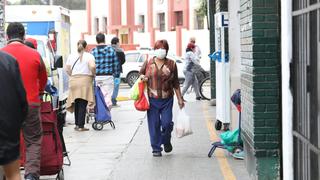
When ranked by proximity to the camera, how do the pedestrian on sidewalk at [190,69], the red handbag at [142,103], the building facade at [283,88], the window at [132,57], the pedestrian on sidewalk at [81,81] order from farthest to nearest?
the window at [132,57], the pedestrian on sidewalk at [190,69], the pedestrian on sidewalk at [81,81], the red handbag at [142,103], the building facade at [283,88]

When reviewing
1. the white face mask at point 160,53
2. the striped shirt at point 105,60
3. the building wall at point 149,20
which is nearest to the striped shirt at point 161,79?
the white face mask at point 160,53

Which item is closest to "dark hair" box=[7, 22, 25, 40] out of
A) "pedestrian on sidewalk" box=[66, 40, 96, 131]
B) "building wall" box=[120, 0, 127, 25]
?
"pedestrian on sidewalk" box=[66, 40, 96, 131]

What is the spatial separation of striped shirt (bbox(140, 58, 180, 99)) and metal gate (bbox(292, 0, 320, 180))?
4.69m

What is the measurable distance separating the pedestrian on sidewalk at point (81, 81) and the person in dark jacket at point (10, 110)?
7.23 m

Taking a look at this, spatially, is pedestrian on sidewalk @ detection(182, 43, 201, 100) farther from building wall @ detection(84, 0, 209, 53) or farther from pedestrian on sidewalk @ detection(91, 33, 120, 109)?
building wall @ detection(84, 0, 209, 53)

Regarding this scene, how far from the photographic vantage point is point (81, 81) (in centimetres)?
1298

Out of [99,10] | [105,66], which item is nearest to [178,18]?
[99,10]

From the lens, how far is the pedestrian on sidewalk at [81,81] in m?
13.0

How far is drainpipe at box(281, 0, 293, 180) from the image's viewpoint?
5.23 metres

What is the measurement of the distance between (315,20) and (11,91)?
8.19 feet

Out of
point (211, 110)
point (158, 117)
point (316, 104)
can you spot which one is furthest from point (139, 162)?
point (211, 110)

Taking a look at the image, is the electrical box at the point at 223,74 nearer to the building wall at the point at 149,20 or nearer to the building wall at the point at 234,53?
the building wall at the point at 234,53

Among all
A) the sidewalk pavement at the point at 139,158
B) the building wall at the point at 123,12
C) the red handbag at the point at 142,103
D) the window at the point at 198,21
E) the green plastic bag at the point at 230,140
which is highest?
the building wall at the point at 123,12

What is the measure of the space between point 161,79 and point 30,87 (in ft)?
9.53
